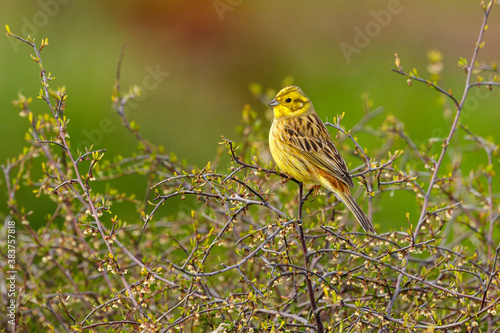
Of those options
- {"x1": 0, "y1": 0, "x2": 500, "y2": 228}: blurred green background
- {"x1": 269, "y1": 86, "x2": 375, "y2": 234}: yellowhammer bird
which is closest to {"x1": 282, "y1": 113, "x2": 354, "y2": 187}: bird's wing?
{"x1": 269, "y1": 86, "x2": 375, "y2": 234}: yellowhammer bird

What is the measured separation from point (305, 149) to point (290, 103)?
1.38 feet

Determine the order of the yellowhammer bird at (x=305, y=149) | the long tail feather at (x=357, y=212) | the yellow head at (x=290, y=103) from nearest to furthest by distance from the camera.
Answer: the long tail feather at (x=357, y=212), the yellowhammer bird at (x=305, y=149), the yellow head at (x=290, y=103)

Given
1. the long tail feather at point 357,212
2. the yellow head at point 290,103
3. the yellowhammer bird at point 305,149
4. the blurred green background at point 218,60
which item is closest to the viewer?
the long tail feather at point 357,212

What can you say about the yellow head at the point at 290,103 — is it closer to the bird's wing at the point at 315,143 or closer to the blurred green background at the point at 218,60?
the bird's wing at the point at 315,143

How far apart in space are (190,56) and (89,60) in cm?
214

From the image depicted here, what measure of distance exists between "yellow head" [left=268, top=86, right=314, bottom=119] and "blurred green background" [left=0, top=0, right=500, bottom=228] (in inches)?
129

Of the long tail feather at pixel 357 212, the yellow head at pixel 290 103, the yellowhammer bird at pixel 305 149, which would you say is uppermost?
the yellow head at pixel 290 103

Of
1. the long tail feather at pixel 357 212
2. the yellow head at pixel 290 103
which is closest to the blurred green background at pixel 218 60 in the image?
the yellow head at pixel 290 103

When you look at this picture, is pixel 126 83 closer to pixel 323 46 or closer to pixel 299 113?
pixel 323 46

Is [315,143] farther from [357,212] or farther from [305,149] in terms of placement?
[357,212]

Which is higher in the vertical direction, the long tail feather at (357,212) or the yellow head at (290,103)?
the yellow head at (290,103)

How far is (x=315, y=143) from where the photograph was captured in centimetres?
426

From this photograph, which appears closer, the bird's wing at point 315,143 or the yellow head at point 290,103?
the bird's wing at point 315,143

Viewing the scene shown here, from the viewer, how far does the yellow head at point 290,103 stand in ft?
14.6
